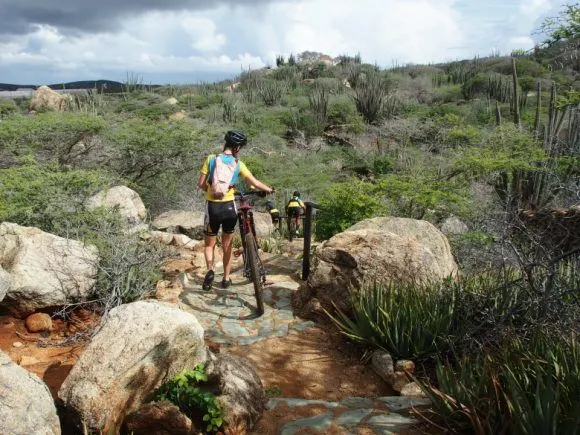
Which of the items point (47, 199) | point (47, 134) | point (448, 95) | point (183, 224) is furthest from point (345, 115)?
point (47, 199)

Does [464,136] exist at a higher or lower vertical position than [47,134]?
lower

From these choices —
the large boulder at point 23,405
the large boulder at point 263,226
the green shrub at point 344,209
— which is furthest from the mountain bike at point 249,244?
the large boulder at point 263,226

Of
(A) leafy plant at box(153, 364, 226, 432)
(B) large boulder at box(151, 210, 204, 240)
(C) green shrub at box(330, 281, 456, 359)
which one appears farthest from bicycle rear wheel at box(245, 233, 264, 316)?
(B) large boulder at box(151, 210, 204, 240)

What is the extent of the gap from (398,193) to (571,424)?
23.5ft

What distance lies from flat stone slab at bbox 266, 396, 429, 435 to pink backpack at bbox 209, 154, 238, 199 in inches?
92.5

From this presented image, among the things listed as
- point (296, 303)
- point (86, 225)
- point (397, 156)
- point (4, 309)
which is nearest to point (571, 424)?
point (296, 303)

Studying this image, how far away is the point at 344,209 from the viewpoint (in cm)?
810

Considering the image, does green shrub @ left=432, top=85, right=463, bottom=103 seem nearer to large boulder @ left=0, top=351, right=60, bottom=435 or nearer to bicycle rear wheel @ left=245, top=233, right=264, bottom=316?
bicycle rear wheel @ left=245, top=233, right=264, bottom=316

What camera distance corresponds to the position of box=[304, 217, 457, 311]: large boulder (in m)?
5.39

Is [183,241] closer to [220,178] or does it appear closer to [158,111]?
[220,178]

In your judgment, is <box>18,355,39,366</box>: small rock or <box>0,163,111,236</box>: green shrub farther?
<box>0,163,111,236</box>: green shrub

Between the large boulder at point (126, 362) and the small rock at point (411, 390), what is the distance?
5.39 ft

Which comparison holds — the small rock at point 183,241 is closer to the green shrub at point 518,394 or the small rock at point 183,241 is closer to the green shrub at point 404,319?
the green shrub at point 404,319

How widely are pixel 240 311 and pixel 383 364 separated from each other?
1.84 meters
